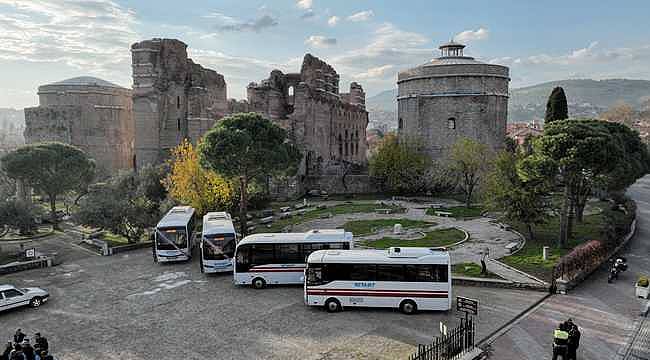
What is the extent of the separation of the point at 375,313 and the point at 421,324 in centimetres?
192

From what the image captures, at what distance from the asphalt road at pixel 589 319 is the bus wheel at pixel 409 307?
3.28 m

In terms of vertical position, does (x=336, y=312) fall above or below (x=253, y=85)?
below

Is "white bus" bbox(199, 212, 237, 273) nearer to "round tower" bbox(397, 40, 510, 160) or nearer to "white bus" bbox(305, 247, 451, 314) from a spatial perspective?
"white bus" bbox(305, 247, 451, 314)

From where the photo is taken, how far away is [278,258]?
21.7m

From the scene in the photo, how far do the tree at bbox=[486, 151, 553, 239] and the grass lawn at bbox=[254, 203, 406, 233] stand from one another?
12.8 meters

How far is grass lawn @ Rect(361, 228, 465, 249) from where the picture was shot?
28269 millimetres

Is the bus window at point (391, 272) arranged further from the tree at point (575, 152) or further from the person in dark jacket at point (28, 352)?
the tree at point (575, 152)

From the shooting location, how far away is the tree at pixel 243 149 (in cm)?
3145

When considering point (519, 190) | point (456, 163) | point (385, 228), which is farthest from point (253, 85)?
point (519, 190)

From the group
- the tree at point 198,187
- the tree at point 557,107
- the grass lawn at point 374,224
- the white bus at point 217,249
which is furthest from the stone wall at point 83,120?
the tree at point 557,107

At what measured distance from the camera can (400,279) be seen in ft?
59.6

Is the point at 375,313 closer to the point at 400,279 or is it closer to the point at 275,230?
the point at 400,279

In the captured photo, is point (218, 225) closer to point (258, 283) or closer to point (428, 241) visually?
point (258, 283)

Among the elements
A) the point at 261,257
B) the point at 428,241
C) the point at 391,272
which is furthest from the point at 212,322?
the point at 428,241
